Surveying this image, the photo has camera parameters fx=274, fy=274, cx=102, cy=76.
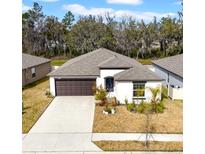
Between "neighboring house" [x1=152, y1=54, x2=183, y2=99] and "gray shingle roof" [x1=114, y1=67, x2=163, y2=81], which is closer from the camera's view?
"gray shingle roof" [x1=114, y1=67, x2=163, y2=81]

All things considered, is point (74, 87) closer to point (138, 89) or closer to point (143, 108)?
point (138, 89)

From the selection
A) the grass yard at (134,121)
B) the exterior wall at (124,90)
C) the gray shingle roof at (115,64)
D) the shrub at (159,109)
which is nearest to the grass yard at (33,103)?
the grass yard at (134,121)

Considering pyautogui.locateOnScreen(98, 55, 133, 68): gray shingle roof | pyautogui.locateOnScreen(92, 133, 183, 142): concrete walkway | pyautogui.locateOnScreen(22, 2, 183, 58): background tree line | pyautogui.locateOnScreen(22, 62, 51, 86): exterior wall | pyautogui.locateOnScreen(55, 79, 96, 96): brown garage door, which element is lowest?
pyautogui.locateOnScreen(92, 133, 183, 142): concrete walkway

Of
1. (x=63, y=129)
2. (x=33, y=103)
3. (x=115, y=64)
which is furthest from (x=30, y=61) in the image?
(x=63, y=129)

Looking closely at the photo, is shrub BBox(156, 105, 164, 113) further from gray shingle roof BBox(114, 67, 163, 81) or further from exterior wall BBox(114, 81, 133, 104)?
exterior wall BBox(114, 81, 133, 104)

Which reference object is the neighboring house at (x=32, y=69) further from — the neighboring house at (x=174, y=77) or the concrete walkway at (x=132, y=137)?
the concrete walkway at (x=132, y=137)

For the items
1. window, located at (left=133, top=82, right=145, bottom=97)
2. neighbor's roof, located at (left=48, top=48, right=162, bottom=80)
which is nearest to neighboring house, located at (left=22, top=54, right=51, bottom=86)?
neighbor's roof, located at (left=48, top=48, right=162, bottom=80)
